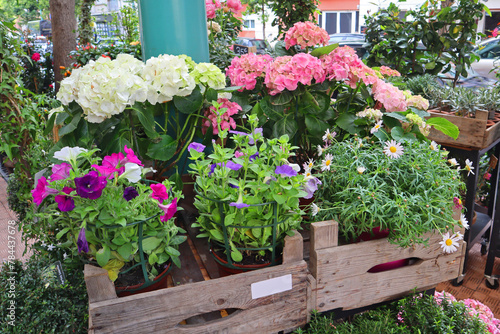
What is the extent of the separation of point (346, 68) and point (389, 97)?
18cm

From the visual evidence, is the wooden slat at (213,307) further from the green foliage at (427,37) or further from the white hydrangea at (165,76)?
the green foliage at (427,37)

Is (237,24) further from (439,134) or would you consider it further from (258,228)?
(258,228)

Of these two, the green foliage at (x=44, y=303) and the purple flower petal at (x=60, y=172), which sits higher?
the purple flower petal at (x=60, y=172)

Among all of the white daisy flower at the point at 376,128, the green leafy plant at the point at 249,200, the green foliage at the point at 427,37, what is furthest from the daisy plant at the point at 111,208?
the green foliage at the point at 427,37

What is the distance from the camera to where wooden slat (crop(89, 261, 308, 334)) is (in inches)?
34.4

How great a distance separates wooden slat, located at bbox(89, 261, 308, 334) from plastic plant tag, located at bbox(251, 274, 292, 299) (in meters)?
0.01

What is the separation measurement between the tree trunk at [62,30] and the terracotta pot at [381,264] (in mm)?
5294

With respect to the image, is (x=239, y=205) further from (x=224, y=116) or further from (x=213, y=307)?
(x=224, y=116)

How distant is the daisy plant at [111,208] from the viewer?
2.78 ft

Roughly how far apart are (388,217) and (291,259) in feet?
0.90

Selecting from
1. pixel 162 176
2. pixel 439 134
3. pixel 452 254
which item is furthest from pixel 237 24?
pixel 452 254

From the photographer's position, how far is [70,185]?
876 mm

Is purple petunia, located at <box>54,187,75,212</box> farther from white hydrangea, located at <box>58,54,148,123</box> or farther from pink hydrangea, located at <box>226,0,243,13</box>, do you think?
pink hydrangea, located at <box>226,0,243,13</box>

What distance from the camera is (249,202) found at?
93 centimetres
